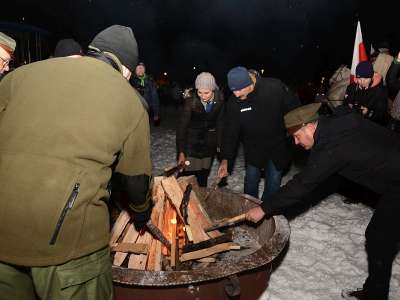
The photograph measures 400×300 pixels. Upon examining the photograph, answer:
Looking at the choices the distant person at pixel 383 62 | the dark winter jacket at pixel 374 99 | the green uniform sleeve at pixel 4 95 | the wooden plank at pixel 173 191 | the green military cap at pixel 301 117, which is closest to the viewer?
the green uniform sleeve at pixel 4 95

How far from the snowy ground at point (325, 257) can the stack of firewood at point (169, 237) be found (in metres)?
0.88

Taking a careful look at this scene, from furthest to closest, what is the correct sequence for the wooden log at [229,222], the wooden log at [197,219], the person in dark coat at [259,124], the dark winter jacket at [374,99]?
the dark winter jacket at [374,99] < the person in dark coat at [259,124] < the wooden log at [197,219] < the wooden log at [229,222]

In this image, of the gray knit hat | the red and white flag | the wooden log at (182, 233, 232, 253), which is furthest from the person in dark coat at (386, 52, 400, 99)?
the wooden log at (182, 233, 232, 253)

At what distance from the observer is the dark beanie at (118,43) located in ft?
7.43

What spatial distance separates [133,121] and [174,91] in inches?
843

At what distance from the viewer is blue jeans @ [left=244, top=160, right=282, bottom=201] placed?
5.33 metres

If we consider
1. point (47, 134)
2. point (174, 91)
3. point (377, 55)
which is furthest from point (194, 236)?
point (174, 91)

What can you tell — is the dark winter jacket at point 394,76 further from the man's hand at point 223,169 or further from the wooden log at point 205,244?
the wooden log at point 205,244

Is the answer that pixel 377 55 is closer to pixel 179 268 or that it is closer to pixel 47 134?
pixel 179 268

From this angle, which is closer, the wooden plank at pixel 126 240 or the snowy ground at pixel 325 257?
the wooden plank at pixel 126 240

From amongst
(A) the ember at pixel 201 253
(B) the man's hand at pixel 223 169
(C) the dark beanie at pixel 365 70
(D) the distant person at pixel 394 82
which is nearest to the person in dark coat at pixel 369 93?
(C) the dark beanie at pixel 365 70

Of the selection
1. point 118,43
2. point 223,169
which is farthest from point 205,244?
point 118,43

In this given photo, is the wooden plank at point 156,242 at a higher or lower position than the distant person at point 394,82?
lower

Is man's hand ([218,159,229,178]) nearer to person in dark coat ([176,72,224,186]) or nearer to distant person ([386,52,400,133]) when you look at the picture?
person in dark coat ([176,72,224,186])
